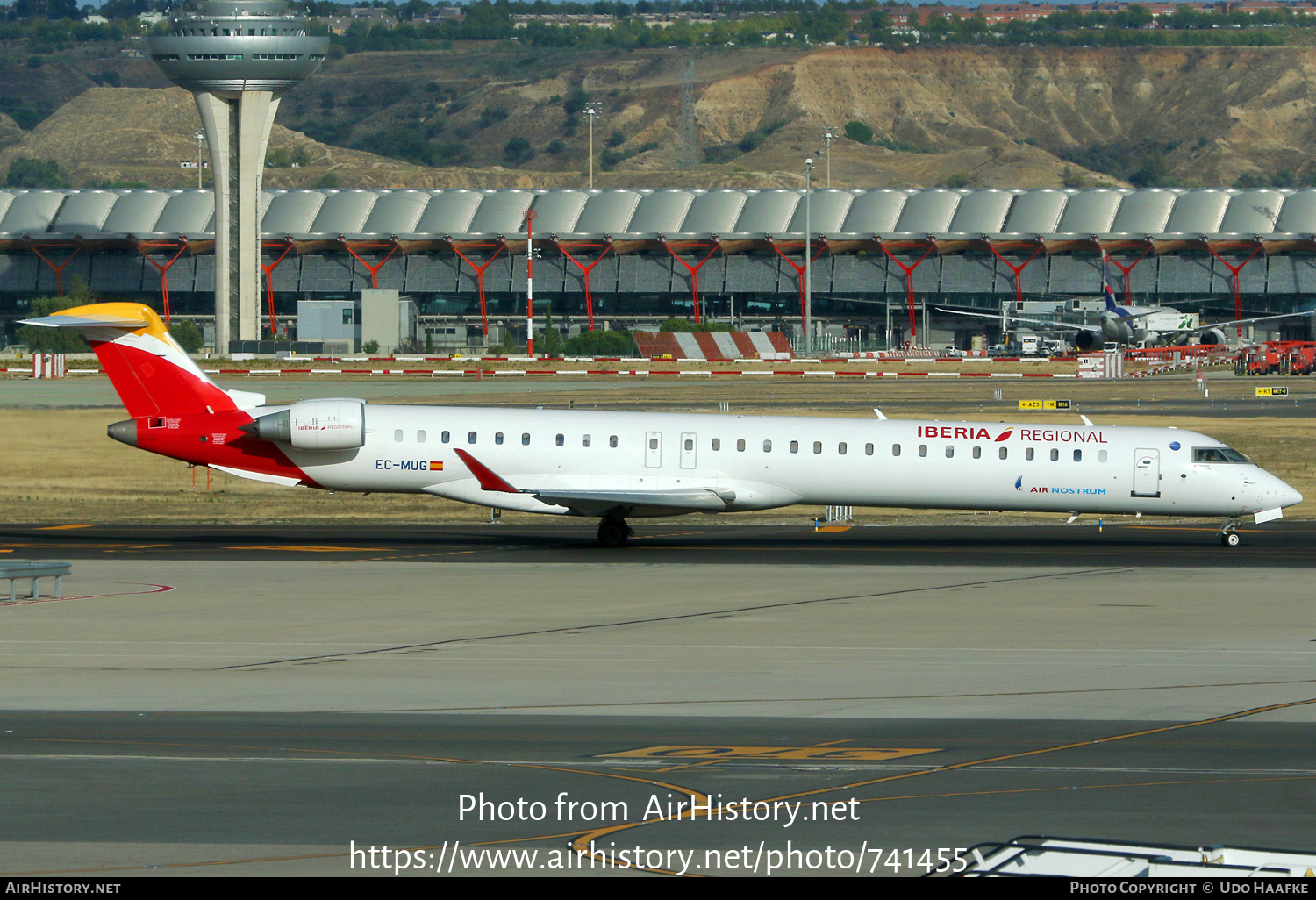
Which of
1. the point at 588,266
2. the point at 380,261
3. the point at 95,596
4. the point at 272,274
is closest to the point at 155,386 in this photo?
the point at 95,596

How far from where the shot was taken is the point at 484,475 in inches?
1220

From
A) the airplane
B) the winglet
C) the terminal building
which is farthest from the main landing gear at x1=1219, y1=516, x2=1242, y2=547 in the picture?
the terminal building

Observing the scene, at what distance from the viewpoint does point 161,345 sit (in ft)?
104

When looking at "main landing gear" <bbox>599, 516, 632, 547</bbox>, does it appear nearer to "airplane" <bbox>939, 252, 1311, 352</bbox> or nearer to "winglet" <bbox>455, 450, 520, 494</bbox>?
"winglet" <bbox>455, 450, 520, 494</bbox>

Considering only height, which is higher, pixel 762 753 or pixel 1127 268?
pixel 1127 268

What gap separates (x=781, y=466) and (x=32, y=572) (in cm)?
1397

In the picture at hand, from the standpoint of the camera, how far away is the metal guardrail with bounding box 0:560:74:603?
24.0 meters

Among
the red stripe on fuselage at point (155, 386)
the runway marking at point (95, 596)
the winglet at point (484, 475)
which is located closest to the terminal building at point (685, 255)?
the red stripe on fuselage at point (155, 386)

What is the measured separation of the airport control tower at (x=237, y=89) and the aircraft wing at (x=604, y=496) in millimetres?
82647

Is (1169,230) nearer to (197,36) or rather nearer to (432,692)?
(197,36)

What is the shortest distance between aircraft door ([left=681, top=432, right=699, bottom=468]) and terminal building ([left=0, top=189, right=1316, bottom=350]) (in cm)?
9684

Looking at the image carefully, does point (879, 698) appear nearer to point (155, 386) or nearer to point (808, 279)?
point (155, 386)

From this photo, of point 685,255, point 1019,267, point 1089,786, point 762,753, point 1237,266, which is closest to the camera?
point 1089,786

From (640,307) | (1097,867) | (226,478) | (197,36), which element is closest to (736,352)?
(640,307)
